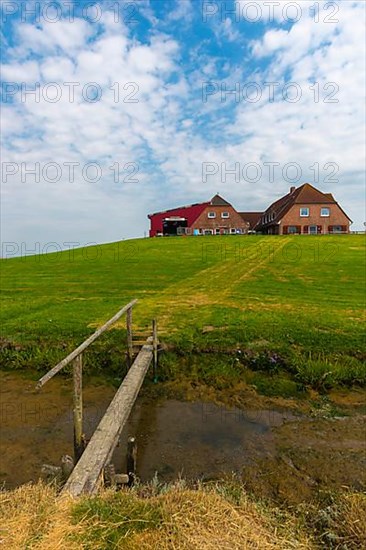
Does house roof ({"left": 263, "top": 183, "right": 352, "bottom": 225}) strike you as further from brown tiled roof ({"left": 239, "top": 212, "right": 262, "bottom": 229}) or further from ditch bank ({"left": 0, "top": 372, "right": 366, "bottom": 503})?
ditch bank ({"left": 0, "top": 372, "right": 366, "bottom": 503})

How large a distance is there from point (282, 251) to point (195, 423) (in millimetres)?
23367

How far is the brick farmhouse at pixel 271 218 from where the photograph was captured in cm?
4847

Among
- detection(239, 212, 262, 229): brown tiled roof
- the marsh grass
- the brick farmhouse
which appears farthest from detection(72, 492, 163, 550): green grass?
detection(239, 212, 262, 229): brown tiled roof

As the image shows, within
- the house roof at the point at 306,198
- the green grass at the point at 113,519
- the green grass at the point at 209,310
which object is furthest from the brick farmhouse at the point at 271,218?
the green grass at the point at 113,519

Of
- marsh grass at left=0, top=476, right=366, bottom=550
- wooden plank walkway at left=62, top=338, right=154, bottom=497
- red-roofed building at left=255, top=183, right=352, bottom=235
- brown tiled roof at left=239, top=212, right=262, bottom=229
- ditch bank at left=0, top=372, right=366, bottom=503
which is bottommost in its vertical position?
ditch bank at left=0, top=372, right=366, bottom=503

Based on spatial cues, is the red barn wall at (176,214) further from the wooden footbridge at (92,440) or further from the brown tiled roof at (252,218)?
the wooden footbridge at (92,440)

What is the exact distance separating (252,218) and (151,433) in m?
62.2

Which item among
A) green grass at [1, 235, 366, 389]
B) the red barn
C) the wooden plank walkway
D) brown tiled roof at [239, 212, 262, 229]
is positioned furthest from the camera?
brown tiled roof at [239, 212, 262, 229]

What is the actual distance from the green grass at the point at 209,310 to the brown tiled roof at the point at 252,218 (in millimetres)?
41514

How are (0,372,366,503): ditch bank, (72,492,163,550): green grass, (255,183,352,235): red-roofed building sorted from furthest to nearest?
(255,183,352,235): red-roofed building < (0,372,366,503): ditch bank < (72,492,163,550): green grass

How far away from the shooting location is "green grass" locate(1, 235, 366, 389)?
8633mm

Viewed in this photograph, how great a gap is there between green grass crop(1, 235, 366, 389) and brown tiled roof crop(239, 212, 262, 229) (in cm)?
4151

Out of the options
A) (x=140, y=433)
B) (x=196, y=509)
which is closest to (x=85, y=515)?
(x=196, y=509)

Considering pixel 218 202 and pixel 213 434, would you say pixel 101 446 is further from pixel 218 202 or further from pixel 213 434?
pixel 218 202
